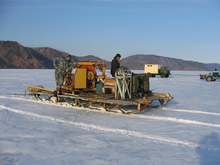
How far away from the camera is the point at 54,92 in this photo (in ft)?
24.0

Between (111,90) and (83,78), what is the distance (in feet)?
3.49

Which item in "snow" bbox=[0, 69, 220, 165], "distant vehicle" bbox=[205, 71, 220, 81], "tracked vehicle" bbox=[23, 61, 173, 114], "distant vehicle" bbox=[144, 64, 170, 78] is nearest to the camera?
"snow" bbox=[0, 69, 220, 165]

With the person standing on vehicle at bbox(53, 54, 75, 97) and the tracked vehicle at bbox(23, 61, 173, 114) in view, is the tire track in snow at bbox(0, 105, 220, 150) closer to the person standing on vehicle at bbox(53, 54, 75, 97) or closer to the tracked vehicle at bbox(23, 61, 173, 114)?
the tracked vehicle at bbox(23, 61, 173, 114)

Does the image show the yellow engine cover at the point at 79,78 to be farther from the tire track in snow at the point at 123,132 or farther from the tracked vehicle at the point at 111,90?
the tire track in snow at the point at 123,132

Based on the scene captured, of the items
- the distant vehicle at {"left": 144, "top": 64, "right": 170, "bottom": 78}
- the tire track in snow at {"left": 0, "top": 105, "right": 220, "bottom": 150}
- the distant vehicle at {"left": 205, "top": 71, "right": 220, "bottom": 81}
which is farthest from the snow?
the distant vehicle at {"left": 144, "top": 64, "right": 170, "bottom": 78}

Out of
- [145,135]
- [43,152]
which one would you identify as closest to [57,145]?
[43,152]

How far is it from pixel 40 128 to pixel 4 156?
1.37 metres

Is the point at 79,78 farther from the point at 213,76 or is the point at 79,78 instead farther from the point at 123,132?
the point at 213,76

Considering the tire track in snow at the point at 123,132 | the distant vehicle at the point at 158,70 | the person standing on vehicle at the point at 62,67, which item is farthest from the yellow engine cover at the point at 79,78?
the distant vehicle at the point at 158,70

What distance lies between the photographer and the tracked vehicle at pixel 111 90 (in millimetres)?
6086

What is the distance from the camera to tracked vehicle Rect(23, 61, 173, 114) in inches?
240

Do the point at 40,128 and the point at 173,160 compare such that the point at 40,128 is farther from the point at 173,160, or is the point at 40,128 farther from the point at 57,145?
the point at 173,160

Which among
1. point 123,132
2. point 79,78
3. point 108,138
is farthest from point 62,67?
point 108,138

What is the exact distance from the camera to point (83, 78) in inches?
284
